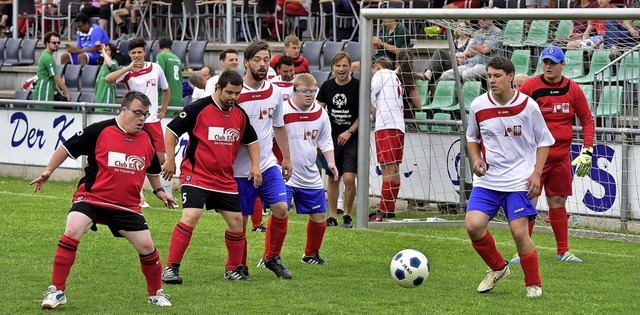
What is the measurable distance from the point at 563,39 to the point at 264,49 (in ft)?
16.8

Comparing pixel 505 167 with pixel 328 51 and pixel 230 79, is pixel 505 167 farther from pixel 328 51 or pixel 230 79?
pixel 328 51

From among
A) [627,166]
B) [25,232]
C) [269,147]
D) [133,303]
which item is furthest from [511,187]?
[25,232]

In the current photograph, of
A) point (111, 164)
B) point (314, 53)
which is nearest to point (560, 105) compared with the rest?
point (111, 164)

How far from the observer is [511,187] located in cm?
907

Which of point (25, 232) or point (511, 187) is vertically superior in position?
point (511, 187)

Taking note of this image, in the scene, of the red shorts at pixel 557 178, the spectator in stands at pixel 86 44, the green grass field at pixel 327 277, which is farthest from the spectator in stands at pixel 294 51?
the spectator in stands at pixel 86 44

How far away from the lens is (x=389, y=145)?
14555 millimetres

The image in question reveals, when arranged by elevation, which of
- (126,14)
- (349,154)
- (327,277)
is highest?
(126,14)

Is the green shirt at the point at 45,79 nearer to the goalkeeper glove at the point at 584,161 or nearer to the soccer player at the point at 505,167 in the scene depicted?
the goalkeeper glove at the point at 584,161

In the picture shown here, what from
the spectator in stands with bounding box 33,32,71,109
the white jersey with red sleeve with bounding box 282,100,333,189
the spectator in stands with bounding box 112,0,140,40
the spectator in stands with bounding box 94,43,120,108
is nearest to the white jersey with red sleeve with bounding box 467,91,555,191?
the white jersey with red sleeve with bounding box 282,100,333,189

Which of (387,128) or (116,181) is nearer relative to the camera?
(116,181)

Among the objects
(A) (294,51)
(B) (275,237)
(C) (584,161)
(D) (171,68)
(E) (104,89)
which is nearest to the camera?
(B) (275,237)

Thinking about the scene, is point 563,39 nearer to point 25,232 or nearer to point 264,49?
point 264,49

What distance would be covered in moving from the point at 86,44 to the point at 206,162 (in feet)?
49.2
